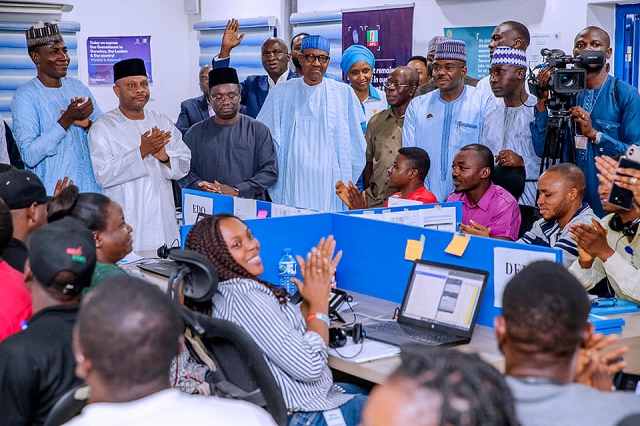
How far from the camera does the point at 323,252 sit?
291 centimetres

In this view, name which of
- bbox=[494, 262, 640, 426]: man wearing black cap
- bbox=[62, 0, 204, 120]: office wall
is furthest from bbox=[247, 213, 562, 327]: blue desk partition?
bbox=[62, 0, 204, 120]: office wall

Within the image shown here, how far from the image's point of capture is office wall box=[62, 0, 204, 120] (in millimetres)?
9701

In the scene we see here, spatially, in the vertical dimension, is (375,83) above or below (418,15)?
below

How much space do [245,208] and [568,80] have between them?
180 cm

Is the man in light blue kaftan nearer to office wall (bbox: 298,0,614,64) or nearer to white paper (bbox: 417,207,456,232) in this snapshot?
white paper (bbox: 417,207,456,232)

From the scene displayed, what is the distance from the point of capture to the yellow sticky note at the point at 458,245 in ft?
10.6

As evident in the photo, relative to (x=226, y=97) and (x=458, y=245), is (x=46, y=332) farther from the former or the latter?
(x=226, y=97)

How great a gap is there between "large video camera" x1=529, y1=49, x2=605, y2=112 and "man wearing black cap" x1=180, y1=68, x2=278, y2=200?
1819mm

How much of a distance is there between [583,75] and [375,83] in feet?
12.0

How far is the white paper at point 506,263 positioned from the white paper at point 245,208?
1.44 meters

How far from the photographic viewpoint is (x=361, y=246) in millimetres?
3697

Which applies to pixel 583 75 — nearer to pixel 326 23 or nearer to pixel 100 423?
pixel 100 423

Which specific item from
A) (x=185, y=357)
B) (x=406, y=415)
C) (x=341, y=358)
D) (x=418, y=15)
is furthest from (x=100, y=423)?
(x=418, y=15)

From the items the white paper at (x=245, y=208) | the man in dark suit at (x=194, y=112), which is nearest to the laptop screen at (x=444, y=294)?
the white paper at (x=245, y=208)
